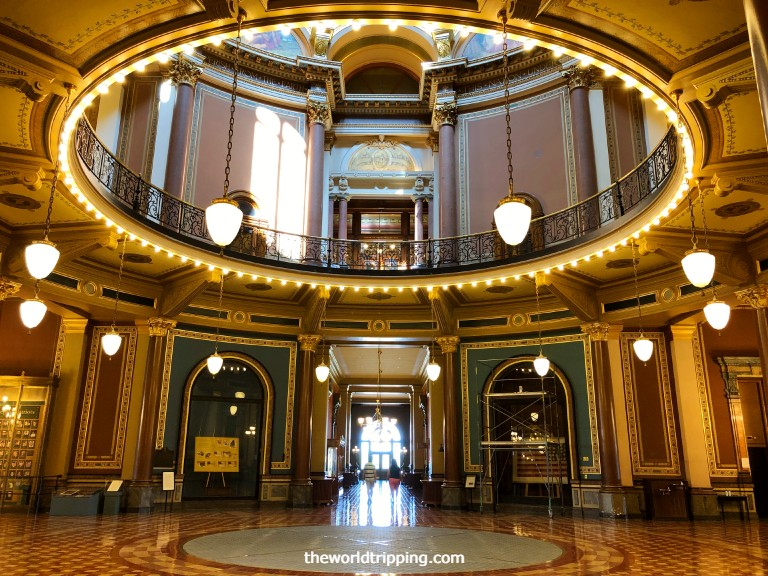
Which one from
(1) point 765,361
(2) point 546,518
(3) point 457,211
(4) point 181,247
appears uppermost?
(3) point 457,211

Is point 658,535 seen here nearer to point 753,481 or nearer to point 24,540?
point 753,481

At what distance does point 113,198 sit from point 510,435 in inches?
359

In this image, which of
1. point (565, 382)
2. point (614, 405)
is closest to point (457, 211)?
point (565, 382)

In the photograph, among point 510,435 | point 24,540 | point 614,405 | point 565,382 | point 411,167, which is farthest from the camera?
point 411,167

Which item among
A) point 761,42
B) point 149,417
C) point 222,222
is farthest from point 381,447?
point 761,42

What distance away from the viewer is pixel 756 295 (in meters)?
8.74

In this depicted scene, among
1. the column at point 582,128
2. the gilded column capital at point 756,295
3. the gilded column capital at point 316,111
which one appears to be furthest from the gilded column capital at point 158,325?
the gilded column capital at point 756,295

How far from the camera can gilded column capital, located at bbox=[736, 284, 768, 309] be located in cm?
868

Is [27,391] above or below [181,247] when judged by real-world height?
below

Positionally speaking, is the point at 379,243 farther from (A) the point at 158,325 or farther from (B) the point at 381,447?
(B) the point at 381,447

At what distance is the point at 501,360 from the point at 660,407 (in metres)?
3.18

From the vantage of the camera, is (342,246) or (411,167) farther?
(411,167)

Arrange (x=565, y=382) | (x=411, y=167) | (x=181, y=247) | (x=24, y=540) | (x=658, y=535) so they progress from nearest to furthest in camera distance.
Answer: (x=24, y=540), (x=658, y=535), (x=181, y=247), (x=565, y=382), (x=411, y=167)

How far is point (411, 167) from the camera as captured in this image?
15.0m
